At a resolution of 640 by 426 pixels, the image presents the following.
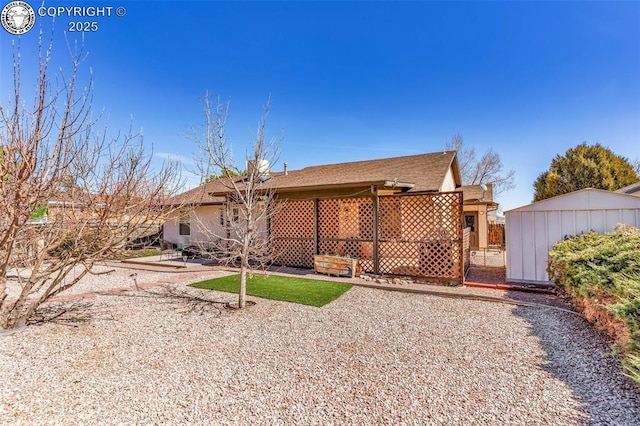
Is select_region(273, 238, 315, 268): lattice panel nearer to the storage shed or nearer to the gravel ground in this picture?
the gravel ground

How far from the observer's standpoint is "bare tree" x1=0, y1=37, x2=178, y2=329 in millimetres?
3594

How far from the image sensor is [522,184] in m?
31.0

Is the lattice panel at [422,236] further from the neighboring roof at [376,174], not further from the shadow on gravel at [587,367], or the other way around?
the shadow on gravel at [587,367]

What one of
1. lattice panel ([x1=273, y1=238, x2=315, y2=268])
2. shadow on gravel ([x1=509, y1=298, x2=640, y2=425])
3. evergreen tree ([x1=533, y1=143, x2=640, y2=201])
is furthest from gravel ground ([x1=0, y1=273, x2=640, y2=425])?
evergreen tree ([x1=533, y1=143, x2=640, y2=201])

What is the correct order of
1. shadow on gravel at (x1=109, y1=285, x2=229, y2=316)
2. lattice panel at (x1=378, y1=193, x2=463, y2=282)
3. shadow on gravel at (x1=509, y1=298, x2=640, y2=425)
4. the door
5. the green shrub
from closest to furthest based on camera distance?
shadow on gravel at (x1=509, y1=298, x2=640, y2=425) < the green shrub < shadow on gravel at (x1=109, y1=285, x2=229, y2=316) < lattice panel at (x1=378, y1=193, x2=463, y2=282) < the door

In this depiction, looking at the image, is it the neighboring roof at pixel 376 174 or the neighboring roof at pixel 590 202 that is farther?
the neighboring roof at pixel 376 174

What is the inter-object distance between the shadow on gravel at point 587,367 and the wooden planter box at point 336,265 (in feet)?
15.9

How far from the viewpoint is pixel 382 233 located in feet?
31.3

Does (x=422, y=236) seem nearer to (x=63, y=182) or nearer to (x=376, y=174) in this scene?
(x=376, y=174)

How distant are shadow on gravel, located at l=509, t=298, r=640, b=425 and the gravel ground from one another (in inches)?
0.7

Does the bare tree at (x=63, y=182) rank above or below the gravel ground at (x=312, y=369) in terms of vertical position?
above

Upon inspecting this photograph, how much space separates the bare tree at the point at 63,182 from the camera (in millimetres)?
3594

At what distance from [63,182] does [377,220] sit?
7709 mm

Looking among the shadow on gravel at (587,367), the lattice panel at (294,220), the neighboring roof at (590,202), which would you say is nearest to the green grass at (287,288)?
the lattice panel at (294,220)
